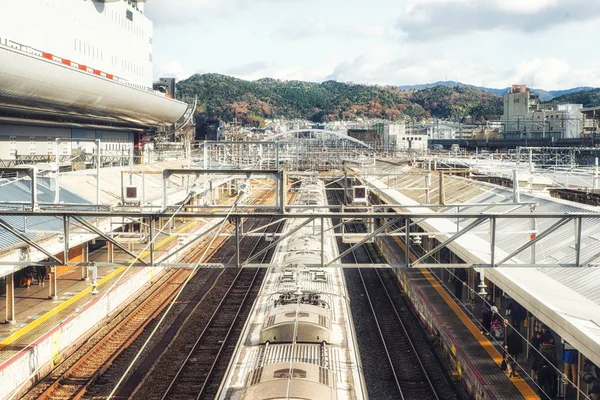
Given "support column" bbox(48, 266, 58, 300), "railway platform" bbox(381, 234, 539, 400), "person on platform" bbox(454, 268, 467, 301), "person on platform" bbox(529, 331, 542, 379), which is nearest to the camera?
"railway platform" bbox(381, 234, 539, 400)

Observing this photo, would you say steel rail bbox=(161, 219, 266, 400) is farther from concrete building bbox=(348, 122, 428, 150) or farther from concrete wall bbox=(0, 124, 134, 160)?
concrete building bbox=(348, 122, 428, 150)

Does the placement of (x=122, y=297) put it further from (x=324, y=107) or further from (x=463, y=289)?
(x=324, y=107)

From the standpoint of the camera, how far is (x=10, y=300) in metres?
13.8

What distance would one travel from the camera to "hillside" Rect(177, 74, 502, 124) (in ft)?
489

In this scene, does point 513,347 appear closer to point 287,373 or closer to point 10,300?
point 287,373

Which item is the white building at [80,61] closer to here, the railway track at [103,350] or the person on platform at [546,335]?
the railway track at [103,350]

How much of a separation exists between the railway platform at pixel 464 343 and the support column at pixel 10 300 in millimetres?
9292

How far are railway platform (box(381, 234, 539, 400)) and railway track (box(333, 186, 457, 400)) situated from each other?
0.40 metres

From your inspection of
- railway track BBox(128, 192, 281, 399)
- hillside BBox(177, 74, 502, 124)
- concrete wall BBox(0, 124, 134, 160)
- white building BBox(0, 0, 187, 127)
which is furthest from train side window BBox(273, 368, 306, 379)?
hillside BBox(177, 74, 502, 124)

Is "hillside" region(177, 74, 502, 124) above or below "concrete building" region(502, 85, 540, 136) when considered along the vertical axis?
above

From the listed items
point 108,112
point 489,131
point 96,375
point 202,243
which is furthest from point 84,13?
point 489,131

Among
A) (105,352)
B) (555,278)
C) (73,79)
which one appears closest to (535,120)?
(73,79)

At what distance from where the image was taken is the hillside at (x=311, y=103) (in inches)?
5866

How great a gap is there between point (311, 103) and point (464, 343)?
588ft
